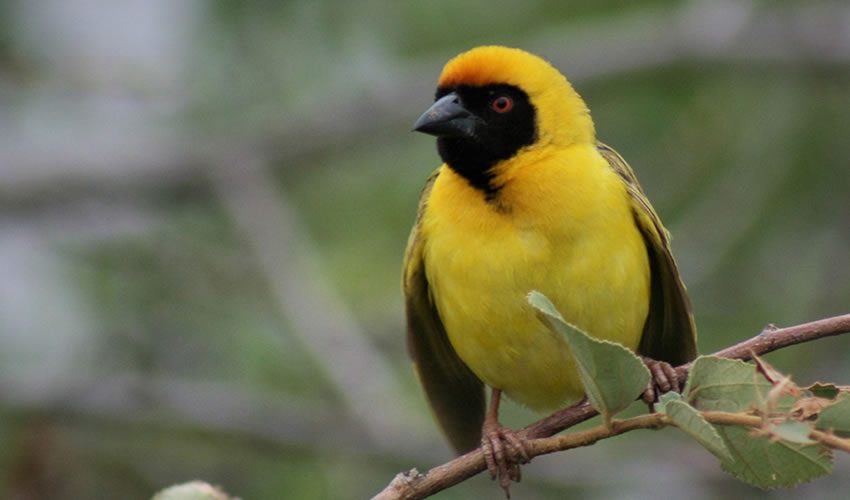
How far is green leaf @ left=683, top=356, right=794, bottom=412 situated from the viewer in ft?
9.06

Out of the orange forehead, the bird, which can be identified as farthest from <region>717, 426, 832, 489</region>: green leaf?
the orange forehead

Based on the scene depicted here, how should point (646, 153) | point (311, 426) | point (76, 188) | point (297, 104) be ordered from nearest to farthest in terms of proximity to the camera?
1. point (311, 426)
2. point (646, 153)
3. point (76, 188)
4. point (297, 104)

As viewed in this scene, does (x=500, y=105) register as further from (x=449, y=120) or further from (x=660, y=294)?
(x=660, y=294)

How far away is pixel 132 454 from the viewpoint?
6887 millimetres

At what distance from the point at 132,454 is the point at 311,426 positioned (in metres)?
0.90

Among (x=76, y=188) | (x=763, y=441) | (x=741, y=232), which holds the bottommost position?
(x=763, y=441)

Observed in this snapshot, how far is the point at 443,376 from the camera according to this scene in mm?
4703

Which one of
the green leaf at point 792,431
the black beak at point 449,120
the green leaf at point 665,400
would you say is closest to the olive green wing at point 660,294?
the black beak at point 449,120

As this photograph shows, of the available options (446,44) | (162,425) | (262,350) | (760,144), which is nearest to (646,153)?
(760,144)

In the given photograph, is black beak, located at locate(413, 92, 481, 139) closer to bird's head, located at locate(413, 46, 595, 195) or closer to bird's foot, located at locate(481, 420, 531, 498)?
bird's head, located at locate(413, 46, 595, 195)

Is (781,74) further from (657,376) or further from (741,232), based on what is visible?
(657,376)

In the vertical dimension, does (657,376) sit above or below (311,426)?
below

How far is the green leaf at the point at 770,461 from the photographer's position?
2.79 metres

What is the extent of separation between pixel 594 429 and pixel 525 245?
1132 millimetres
